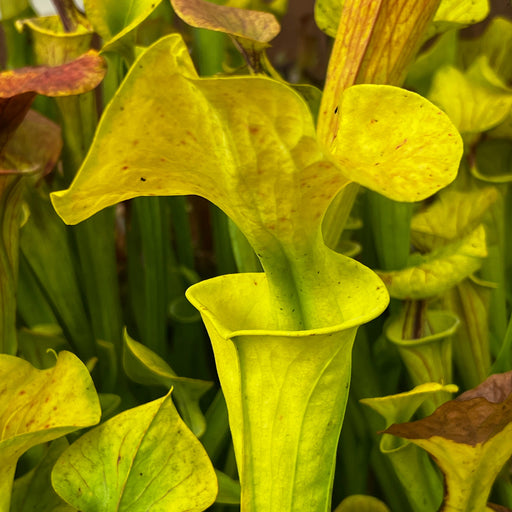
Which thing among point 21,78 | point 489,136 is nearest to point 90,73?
point 21,78

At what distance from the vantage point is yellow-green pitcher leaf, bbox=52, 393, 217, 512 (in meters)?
0.37

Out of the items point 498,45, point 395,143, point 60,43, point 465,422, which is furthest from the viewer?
point 498,45

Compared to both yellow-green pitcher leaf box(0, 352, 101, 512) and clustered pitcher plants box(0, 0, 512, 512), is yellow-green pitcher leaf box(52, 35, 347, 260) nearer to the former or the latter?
clustered pitcher plants box(0, 0, 512, 512)

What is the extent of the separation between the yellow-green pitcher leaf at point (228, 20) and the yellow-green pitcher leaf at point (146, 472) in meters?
0.21

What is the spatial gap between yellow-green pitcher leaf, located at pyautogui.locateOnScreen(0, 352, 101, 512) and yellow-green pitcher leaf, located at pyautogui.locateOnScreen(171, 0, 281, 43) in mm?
196

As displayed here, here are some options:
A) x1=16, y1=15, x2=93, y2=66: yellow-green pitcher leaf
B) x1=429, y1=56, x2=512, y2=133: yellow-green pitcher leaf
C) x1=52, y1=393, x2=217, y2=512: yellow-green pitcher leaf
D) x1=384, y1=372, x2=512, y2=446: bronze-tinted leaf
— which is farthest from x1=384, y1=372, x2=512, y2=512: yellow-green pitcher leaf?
x1=16, y1=15, x2=93, y2=66: yellow-green pitcher leaf

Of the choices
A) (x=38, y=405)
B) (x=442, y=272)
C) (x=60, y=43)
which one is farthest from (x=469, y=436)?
(x=60, y=43)

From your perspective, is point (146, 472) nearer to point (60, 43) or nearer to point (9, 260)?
point (9, 260)

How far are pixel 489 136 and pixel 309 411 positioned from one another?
370 mm

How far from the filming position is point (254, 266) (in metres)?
0.44

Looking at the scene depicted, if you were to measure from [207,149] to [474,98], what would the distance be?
1.14 feet

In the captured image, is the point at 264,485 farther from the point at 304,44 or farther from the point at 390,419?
the point at 304,44

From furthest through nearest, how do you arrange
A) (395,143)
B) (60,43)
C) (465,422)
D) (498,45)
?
1. (498,45)
2. (60,43)
3. (465,422)
4. (395,143)

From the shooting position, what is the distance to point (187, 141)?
26 centimetres
